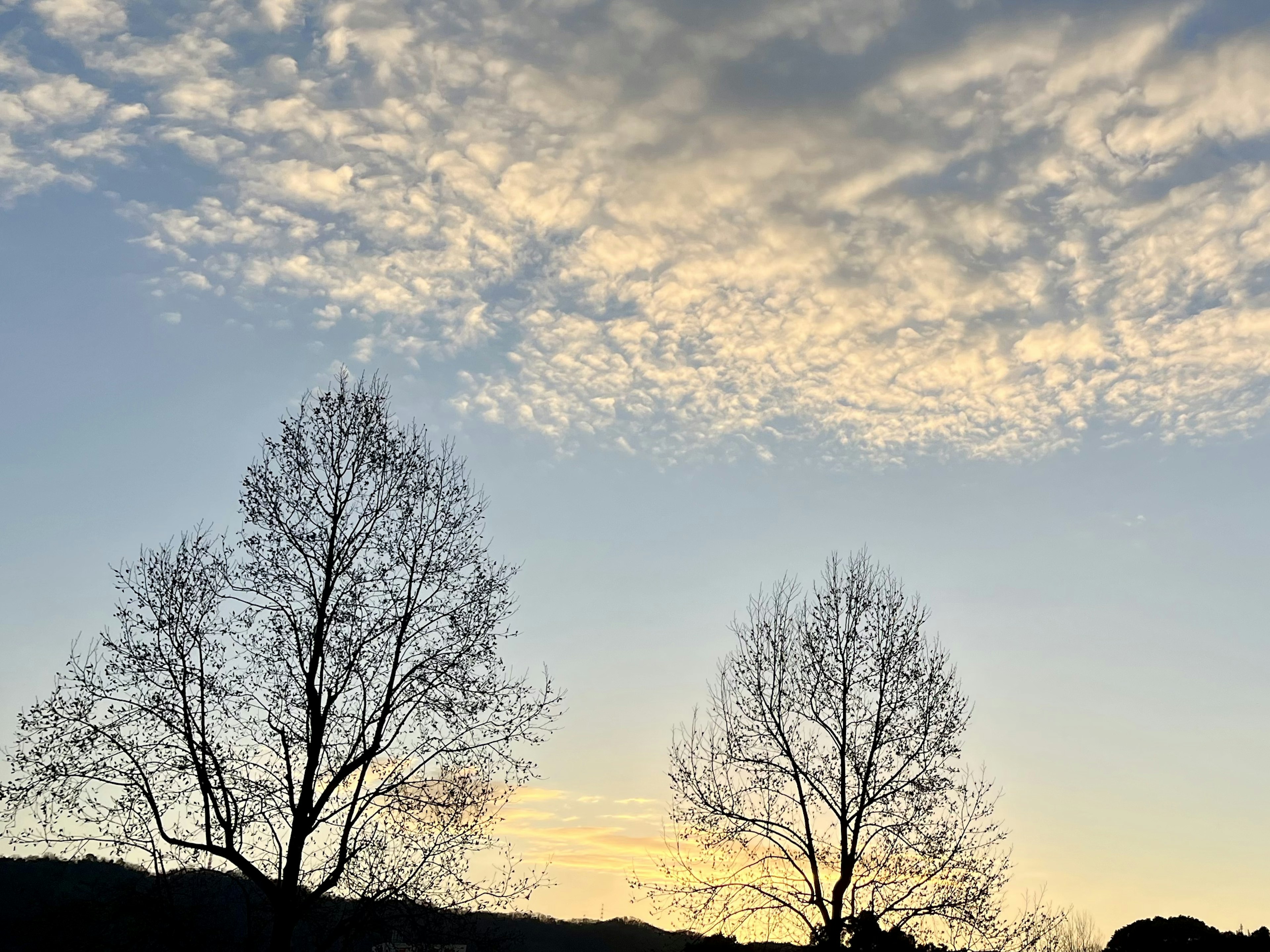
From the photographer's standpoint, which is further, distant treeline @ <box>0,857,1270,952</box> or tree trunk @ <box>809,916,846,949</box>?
tree trunk @ <box>809,916,846,949</box>

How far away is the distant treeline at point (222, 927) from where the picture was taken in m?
18.4

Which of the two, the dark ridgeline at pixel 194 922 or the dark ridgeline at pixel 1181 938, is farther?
the dark ridgeline at pixel 1181 938

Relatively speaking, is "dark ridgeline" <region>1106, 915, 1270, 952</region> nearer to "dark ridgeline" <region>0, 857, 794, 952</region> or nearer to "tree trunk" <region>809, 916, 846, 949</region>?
"tree trunk" <region>809, 916, 846, 949</region>

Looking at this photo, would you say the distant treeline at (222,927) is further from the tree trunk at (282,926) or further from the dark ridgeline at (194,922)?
the tree trunk at (282,926)

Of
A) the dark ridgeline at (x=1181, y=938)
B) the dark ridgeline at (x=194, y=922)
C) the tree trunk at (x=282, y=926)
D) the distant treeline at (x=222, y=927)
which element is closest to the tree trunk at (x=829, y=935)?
the distant treeline at (x=222, y=927)

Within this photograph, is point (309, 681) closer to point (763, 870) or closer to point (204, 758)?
point (204, 758)

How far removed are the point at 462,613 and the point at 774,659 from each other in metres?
9.79

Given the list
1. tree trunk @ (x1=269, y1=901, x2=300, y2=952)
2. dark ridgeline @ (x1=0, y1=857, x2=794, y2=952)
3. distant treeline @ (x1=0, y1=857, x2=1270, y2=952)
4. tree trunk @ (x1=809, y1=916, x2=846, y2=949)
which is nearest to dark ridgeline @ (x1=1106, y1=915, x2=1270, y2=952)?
distant treeline @ (x1=0, y1=857, x2=1270, y2=952)

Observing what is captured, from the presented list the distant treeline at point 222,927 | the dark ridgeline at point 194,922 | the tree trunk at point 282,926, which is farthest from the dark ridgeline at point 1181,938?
the tree trunk at point 282,926

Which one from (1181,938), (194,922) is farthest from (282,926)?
(1181,938)

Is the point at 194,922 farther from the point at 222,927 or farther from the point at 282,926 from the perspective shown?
the point at 282,926

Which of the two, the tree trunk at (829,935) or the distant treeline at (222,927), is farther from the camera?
the tree trunk at (829,935)

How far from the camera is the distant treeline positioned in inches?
725

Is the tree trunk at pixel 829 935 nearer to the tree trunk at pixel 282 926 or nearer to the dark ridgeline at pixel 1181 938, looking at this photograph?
the dark ridgeline at pixel 1181 938
